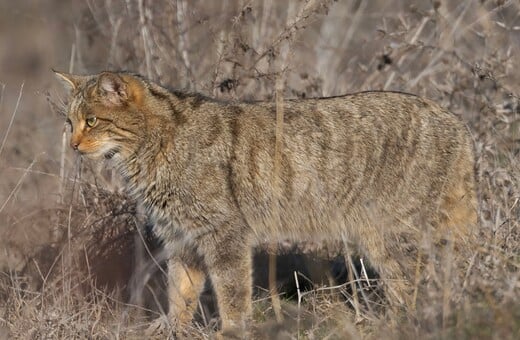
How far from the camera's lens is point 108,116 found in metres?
5.95

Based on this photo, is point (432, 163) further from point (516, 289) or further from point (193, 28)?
point (193, 28)

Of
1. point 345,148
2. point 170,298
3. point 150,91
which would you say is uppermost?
point 150,91

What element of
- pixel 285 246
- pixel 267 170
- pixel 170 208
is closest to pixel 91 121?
pixel 170 208

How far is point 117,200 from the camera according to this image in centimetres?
750

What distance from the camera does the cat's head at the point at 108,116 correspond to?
592 cm

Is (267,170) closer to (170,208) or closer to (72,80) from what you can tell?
(170,208)

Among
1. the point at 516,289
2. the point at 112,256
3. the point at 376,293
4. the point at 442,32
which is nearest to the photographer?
the point at 516,289

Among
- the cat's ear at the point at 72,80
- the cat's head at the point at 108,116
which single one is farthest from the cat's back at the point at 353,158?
the cat's ear at the point at 72,80

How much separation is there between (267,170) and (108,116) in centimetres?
101

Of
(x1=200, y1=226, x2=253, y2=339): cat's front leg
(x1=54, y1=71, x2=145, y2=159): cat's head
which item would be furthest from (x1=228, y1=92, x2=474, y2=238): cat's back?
(x1=54, y1=71, x2=145, y2=159): cat's head

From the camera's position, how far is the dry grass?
5043 mm

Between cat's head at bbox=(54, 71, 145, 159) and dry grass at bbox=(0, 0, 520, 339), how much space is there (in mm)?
762

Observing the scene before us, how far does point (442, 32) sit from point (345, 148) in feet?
8.36

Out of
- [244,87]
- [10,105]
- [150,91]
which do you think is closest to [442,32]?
[244,87]
